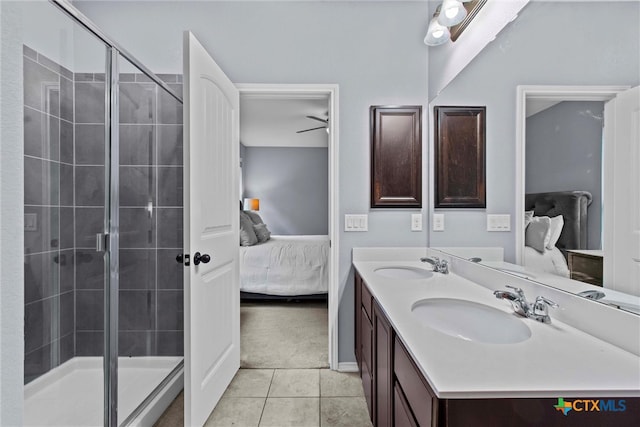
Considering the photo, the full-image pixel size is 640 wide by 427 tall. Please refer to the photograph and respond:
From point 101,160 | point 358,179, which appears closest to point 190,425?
point 101,160

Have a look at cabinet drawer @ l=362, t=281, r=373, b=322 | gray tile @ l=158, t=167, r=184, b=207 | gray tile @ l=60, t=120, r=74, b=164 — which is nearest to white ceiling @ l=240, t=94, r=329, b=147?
gray tile @ l=158, t=167, r=184, b=207

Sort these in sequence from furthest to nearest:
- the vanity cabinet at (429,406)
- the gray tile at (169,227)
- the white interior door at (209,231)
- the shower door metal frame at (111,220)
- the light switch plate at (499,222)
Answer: the gray tile at (169,227), the shower door metal frame at (111,220), the white interior door at (209,231), the light switch plate at (499,222), the vanity cabinet at (429,406)

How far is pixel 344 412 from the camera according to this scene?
1671 mm

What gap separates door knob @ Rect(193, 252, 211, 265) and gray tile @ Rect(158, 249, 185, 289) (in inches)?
28.1

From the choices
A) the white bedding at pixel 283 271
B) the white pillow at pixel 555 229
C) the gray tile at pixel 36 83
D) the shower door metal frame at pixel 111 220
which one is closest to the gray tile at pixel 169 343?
the shower door metal frame at pixel 111 220

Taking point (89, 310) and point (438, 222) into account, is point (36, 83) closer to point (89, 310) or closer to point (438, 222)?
point (89, 310)

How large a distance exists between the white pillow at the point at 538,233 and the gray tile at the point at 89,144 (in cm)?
214

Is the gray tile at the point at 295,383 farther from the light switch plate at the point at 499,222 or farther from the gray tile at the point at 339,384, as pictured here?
the light switch plate at the point at 499,222

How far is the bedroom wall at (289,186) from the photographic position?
6414 mm

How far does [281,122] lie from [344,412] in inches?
164

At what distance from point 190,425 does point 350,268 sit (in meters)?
1.26

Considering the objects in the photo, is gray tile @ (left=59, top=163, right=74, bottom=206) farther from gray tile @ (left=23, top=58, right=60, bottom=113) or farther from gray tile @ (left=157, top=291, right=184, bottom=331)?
gray tile @ (left=157, top=291, right=184, bottom=331)

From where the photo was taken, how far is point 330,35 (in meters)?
2.08

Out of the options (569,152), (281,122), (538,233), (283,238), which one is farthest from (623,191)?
(281,122)
